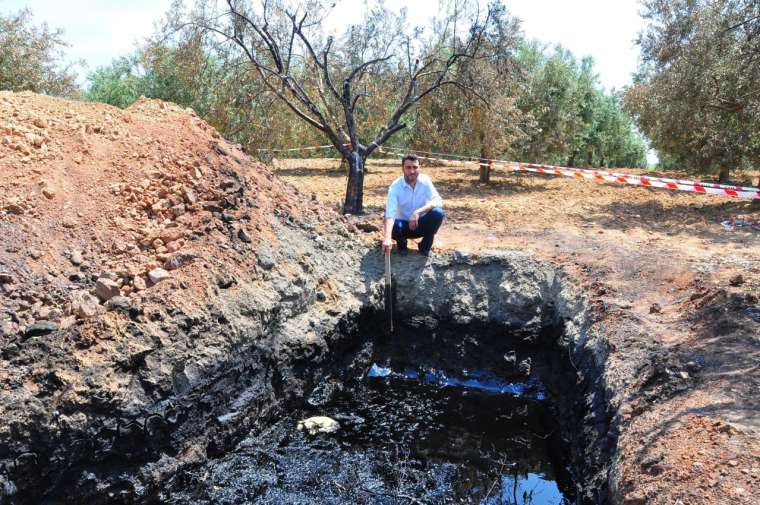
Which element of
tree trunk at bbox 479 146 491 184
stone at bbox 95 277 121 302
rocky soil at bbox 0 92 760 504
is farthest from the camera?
tree trunk at bbox 479 146 491 184

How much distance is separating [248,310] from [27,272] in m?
1.86

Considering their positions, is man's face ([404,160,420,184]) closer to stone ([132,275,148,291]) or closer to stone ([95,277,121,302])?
stone ([132,275,148,291])

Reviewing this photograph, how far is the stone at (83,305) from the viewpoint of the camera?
4574mm

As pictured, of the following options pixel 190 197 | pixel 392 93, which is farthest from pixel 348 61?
pixel 190 197

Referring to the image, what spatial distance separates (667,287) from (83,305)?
18.5 feet

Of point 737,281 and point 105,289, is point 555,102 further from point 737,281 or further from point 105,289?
point 105,289

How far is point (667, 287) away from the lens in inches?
241

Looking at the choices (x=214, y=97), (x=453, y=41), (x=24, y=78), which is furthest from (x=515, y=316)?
(x=24, y=78)

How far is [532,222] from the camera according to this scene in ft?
30.7

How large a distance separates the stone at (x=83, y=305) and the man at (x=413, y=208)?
120 inches

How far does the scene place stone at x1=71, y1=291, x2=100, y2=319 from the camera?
457cm

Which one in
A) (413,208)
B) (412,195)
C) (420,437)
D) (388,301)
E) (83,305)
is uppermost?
(412,195)

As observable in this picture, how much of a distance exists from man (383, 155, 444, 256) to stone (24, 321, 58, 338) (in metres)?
3.39

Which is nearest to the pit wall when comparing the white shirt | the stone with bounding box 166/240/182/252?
the white shirt
